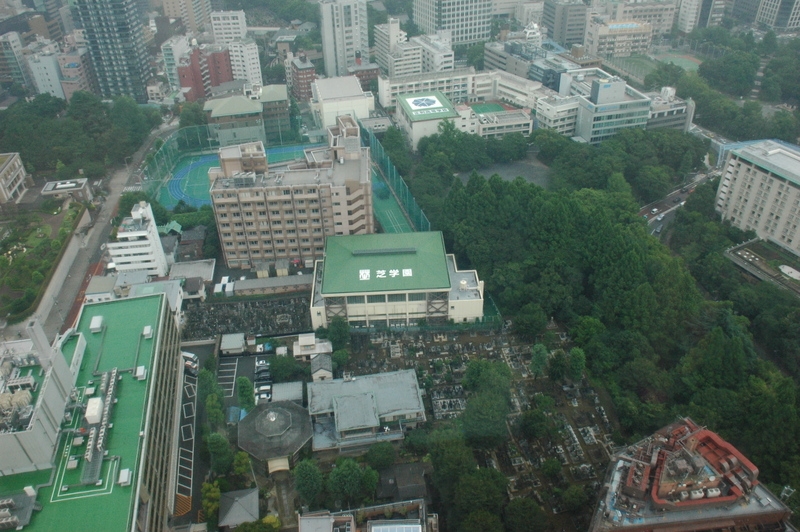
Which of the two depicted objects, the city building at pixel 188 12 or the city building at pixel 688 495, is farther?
the city building at pixel 188 12

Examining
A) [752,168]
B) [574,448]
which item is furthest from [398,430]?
[752,168]

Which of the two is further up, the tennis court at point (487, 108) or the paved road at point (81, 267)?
the tennis court at point (487, 108)

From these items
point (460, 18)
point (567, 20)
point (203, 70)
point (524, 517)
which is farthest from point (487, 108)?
point (524, 517)

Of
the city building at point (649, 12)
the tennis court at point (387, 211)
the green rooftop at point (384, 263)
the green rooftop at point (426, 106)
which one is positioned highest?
the city building at point (649, 12)

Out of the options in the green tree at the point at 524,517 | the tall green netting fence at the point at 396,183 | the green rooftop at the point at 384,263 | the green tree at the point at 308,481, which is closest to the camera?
the green tree at the point at 524,517

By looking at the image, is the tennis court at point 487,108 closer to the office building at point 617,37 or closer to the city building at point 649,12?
the office building at point 617,37

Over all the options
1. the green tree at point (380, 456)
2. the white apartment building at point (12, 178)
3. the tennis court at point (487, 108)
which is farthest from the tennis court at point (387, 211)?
the white apartment building at point (12, 178)

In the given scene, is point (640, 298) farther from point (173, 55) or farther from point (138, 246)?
point (173, 55)
